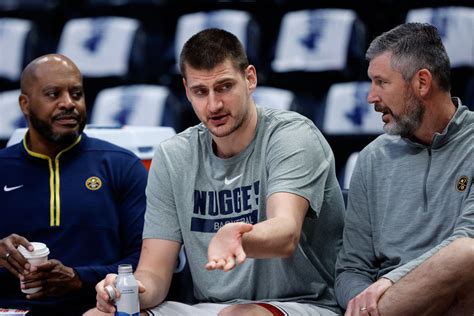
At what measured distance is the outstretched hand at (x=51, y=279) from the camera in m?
3.05

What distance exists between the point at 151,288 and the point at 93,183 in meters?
0.71

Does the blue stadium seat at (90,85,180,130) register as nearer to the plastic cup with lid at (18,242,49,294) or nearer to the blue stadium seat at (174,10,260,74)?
the blue stadium seat at (174,10,260,74)

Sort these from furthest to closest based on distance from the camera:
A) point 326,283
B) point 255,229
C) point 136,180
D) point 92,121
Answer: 1. point 92,121
2. point 136,180
3. point 326,283
4. point 255,229

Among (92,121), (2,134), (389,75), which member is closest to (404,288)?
(389,75)

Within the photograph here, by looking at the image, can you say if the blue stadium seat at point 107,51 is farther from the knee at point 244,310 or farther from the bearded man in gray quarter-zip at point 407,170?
the knee at point 244,310

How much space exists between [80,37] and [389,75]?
121 inches

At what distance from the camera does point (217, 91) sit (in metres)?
2.86

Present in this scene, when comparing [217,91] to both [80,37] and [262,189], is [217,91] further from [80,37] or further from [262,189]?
[80,37]

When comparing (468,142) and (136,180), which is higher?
(468,142)

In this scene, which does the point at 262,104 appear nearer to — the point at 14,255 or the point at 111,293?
the point at 14,255

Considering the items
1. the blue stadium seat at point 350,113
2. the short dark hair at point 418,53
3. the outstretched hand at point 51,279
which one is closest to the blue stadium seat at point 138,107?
the blue stadium seat at point 350,113

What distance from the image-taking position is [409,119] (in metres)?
2.88

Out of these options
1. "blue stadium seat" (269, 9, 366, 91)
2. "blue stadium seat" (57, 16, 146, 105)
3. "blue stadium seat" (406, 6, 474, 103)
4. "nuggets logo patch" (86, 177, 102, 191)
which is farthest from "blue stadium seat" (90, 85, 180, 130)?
"nuggets logo patch" (86, 177, 102, 191)

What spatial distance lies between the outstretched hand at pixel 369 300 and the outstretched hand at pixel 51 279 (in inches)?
41.7
